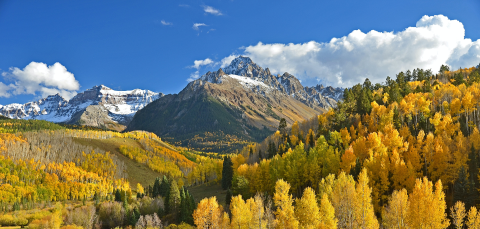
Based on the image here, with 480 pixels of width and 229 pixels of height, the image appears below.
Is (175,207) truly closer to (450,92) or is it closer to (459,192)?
(459,192)

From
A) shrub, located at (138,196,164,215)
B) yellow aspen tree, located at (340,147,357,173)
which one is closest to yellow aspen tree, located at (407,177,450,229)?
yellow aspen tree, located at (340,147,357,173)

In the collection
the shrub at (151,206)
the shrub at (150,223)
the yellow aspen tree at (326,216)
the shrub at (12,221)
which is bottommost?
the shrub at (12,221)

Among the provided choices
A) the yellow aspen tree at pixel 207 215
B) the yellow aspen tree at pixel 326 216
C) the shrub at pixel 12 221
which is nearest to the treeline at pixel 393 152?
the yellow aspen tree at pixel 326 216

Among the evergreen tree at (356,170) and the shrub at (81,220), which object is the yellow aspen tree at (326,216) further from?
the shrub at (81,220)

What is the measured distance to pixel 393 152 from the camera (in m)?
74.4

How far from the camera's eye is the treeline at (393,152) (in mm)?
67500

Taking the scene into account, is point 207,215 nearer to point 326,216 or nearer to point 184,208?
point 184,208

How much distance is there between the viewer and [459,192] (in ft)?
192

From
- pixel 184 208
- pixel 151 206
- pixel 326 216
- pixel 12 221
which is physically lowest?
pixel 12 221

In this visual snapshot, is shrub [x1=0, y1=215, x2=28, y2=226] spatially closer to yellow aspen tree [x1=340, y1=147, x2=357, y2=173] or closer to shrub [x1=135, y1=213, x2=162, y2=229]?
shrub [x1=135, y1=213, x2=162, y2=229]

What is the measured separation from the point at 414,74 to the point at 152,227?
181 meters

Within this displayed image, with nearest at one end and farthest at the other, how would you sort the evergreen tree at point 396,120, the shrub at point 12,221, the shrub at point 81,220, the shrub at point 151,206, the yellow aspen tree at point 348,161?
the yellow aspen tree at point 348,161 < the shrub at point 81,220 < the evergreen tree at point 396,120 < the shrub at point 151,206 < the shrub at point 12,221

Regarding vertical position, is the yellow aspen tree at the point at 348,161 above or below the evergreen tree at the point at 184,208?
above

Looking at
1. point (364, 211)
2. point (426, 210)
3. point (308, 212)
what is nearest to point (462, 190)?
point (426, 210)
